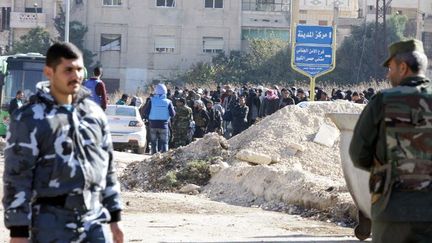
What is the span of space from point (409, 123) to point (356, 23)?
68.8m

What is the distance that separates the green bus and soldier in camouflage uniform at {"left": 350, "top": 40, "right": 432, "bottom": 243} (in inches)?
1068

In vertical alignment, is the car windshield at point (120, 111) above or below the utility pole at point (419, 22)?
below

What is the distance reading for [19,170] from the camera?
6.02 m

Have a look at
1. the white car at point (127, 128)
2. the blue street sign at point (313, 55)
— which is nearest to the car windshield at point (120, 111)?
the white car at point (127, 128)

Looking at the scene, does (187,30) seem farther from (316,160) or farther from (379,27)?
(316,160)

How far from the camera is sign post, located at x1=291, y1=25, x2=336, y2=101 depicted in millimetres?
30000

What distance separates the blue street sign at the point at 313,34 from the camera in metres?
30.1

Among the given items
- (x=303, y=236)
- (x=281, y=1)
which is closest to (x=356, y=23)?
(x=281, y=1)

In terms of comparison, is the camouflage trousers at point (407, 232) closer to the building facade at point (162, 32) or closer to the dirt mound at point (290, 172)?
the dirt mound at point (290, 172)

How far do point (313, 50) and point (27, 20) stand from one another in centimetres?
5042

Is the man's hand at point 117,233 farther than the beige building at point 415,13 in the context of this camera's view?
No

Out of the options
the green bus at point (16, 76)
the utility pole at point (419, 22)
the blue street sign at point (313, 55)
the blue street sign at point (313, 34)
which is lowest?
the green bus at point (16, 76)

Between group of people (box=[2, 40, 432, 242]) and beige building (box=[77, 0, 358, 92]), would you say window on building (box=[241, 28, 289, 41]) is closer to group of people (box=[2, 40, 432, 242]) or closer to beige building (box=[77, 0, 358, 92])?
beige building (box=[77, 0, 358, 92])

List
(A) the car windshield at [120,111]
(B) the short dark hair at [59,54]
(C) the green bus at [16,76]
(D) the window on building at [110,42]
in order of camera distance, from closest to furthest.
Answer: (B) the short dark hair at [59,54], (A) the car windshield at [120,111], (C) the green bus at [16,76], (D) the window on building at [110,42]
